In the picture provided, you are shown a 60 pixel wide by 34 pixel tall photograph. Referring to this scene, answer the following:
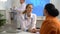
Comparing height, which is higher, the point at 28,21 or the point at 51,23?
the point at 51,23

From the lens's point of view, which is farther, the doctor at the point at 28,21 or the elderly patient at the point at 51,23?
the doctor at the point at 28,21

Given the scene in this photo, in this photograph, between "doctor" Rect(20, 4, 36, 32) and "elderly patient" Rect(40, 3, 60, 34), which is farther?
"doctor" Rect(20, 4, 36, 32)

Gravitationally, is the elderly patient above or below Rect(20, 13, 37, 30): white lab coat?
above

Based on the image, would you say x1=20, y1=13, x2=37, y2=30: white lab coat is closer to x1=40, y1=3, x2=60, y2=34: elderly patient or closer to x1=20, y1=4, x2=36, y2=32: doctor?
x1=20, y1=4, x2=36, y2=32: doctor

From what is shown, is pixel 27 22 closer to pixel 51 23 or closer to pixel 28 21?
pixel 28 21

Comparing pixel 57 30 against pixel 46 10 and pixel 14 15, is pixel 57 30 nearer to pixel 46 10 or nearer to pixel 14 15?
pixel 46 10

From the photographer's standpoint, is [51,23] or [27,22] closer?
[51,23]

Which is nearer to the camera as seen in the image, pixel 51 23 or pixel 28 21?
pixel 51 23

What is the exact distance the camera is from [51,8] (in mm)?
1892

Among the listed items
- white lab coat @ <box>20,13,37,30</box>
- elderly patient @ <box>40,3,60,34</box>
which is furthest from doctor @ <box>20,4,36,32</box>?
elderly patient @ <box>40,3,60,34</box>

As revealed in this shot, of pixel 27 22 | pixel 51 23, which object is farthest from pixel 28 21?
pixel 51 23

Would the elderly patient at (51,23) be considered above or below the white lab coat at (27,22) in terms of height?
above

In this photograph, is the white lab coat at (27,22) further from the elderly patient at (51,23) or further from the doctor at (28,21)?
the elderly patient at (51,23)

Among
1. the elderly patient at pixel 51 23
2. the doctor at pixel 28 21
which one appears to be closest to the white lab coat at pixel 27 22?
the doctor at pixel 28 21
